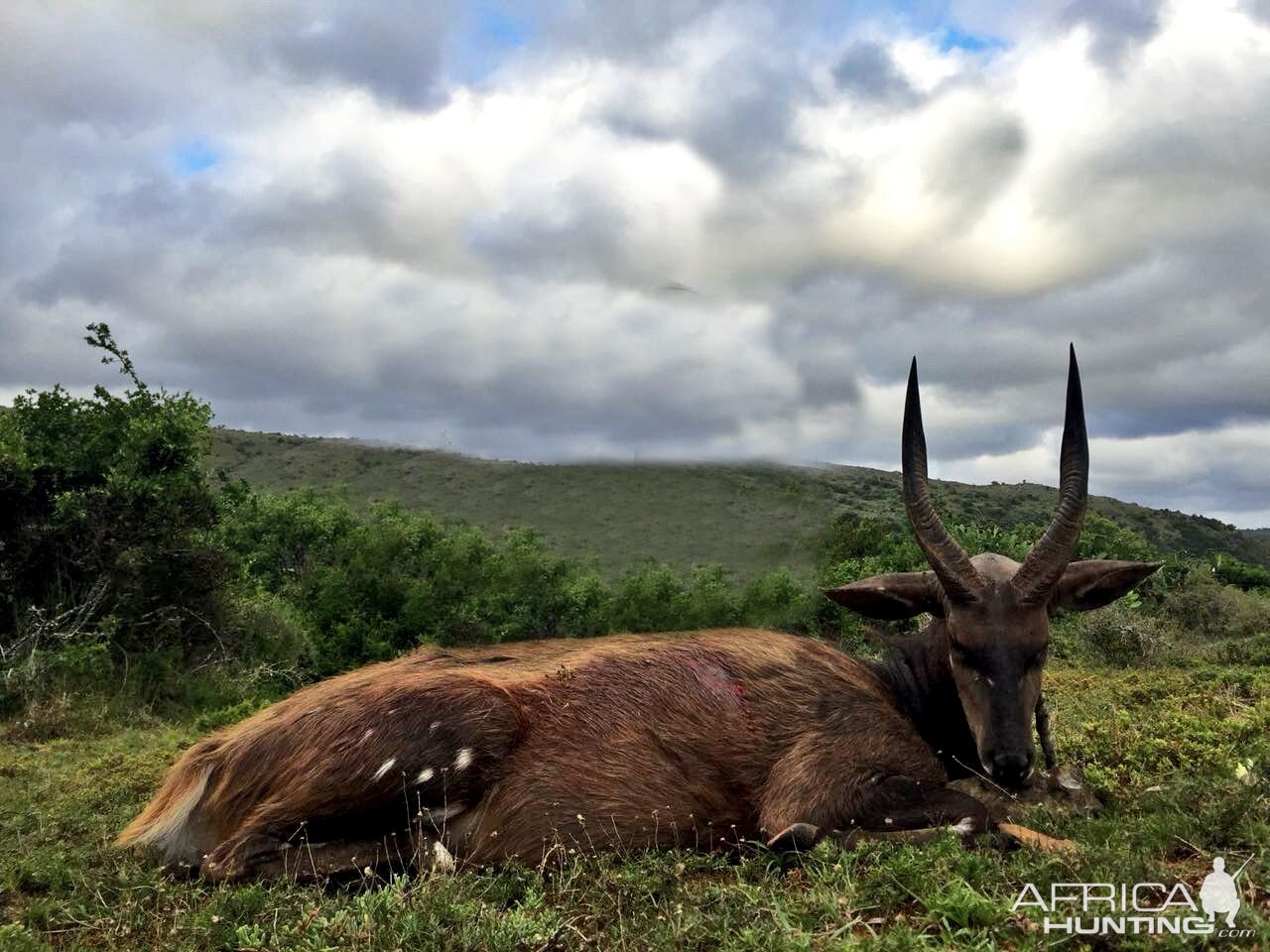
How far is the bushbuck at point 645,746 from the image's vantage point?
538cm

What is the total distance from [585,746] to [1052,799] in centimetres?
265

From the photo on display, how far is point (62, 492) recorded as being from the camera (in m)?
14.7

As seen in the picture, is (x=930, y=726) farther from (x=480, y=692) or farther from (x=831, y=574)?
(x=831, y=574)

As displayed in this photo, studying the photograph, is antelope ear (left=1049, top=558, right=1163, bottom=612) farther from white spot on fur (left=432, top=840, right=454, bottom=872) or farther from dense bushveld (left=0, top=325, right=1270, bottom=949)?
white spot on fur (left=432, top=840, right=454, bottom=872)

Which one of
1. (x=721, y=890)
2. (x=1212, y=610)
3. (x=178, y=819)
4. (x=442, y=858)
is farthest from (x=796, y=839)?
(x=1212, y=610)

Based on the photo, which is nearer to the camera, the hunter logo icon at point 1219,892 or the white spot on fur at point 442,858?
the hunter logo icon at point 1219,892

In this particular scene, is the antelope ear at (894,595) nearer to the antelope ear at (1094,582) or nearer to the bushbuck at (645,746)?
the bushbuck at (645,746)

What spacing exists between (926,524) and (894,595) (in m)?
0.61

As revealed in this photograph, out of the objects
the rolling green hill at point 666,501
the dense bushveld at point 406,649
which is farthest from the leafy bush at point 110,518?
the rolling green hill at point 666,501

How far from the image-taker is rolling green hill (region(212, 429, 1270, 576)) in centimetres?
1947

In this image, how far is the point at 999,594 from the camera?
5883 mm

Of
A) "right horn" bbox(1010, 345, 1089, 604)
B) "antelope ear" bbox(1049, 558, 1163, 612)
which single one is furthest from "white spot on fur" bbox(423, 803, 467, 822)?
"antelope ear" bbox(1049, 558, 1163, 612)

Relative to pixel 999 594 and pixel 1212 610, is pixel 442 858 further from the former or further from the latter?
pixel 1212 610

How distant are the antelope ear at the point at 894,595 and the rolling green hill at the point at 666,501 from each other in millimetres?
10232
